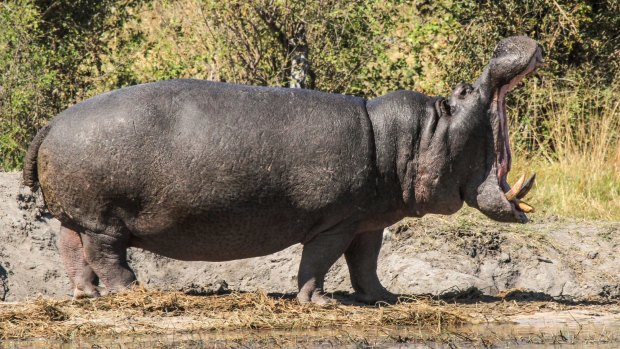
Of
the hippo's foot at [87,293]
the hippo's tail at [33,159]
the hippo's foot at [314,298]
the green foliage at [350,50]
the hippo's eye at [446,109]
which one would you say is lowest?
the hippo's foot at [87,293]

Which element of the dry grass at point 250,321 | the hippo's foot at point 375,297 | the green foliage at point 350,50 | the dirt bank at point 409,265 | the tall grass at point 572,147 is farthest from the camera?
the green foliage at point 350,50

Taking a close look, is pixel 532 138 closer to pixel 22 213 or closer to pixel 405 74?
pixel 405 74

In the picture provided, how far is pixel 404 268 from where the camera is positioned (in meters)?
8.85

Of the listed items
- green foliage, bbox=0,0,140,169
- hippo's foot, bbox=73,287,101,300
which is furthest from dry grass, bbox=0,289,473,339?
green foliage, bbox=0,0,140,169

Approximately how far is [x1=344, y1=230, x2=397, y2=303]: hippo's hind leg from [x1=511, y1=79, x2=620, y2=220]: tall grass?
115 inches

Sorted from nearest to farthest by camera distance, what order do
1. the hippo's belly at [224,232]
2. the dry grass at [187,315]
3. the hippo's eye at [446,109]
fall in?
the dry grass at [187,315] → the hippo's belly at [224,232] → the hippo's eye at [446,109]

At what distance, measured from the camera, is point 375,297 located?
316 inches

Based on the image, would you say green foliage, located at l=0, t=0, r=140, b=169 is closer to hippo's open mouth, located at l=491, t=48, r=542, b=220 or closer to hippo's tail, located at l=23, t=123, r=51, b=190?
hippo's tail, located at l=23, t=123, r=51, b=190

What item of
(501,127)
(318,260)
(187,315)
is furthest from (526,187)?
(187,315)

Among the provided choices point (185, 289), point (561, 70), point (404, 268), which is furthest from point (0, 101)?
point (561, 70)

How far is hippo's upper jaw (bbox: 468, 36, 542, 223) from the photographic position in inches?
301

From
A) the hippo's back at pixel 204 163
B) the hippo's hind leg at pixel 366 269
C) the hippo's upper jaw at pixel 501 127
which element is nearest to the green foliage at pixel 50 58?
the hippo's back at pixel 204 163

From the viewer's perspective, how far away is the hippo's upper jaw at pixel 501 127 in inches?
301

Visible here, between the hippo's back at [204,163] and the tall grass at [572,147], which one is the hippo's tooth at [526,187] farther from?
the tall grass at [572,147]
